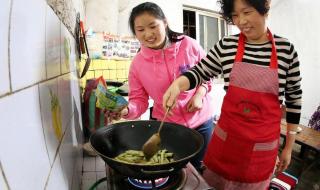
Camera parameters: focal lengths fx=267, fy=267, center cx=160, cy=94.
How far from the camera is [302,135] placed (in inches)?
117

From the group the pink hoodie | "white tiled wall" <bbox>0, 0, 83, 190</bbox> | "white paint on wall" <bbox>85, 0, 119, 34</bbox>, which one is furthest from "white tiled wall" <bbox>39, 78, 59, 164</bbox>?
"white paint on wall" <bbox>85, 0, 119, 34</bbox>

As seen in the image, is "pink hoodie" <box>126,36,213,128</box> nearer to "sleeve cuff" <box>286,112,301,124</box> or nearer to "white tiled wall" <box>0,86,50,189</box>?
"sleeve cuff" <box>286,112,301,124</box>

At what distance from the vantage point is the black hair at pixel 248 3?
37.3 inches

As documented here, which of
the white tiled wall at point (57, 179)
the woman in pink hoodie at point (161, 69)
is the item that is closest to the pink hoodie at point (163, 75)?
the woman in pink hoodie at point (161, 69)

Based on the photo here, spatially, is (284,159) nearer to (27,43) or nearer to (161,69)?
(161,69)

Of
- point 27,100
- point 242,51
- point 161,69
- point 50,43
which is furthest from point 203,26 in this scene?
point 27,100

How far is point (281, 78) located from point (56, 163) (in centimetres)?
84

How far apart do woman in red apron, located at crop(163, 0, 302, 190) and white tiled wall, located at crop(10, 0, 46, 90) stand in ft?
1.81

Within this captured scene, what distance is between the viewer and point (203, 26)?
4570mm

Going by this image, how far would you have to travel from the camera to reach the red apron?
1048mm

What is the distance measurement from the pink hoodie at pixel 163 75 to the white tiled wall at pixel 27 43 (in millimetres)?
791

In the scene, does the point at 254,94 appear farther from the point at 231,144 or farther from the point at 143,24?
the point at 143,24

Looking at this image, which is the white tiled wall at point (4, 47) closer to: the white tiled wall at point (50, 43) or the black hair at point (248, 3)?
the white tiled wall at point (50, 43)

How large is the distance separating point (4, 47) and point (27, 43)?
0.12 m
